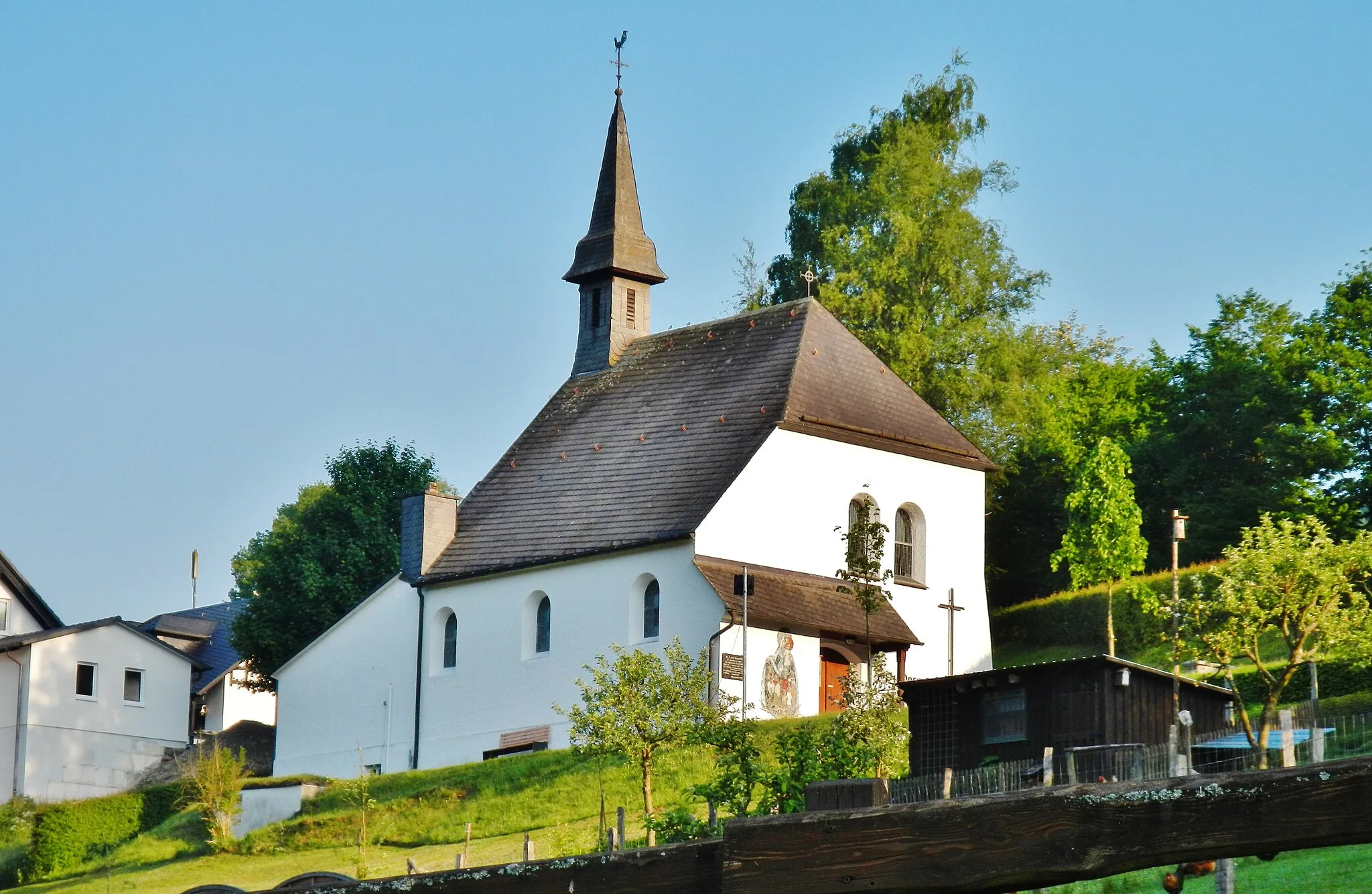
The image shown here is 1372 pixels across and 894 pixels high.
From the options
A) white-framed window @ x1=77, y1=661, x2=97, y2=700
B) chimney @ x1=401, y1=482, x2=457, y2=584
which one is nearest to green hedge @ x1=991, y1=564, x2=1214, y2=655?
chimney @ x1=401, y1=482, x2=457, y2=584

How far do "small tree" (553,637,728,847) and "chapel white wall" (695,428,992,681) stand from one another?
7.50 m

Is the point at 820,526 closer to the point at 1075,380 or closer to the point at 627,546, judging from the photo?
the point at 627,546

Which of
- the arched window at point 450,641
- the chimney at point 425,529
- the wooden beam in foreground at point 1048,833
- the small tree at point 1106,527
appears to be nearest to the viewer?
the wooden beam in foreground at point 1048,833

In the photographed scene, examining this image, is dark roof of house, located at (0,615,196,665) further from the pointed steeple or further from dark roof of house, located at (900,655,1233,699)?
dark roof of house, located at (900,655,1233,699)

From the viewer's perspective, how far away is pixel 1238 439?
49188 millimetres

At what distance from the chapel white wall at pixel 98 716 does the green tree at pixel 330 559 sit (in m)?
2.29

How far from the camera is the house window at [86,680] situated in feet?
161

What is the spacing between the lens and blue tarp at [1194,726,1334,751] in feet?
62.5

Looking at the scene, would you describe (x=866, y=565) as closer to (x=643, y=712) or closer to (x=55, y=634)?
(x=643, y=712)


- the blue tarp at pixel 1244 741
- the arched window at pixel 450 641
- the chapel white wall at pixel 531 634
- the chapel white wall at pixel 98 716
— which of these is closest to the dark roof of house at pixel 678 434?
the chapel white wall at pixel 531 634

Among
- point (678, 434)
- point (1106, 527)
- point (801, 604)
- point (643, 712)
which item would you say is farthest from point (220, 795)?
point (1106, 527)

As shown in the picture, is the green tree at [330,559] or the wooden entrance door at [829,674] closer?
the wooden entrance door at [829,674]

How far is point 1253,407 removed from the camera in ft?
159

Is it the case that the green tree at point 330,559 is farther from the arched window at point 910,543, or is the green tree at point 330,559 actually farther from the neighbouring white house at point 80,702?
the arched window at point 910,543
